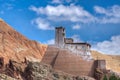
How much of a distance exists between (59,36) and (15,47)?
12.8m

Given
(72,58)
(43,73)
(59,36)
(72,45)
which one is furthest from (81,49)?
(43,73)

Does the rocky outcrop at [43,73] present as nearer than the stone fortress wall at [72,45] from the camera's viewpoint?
Yes

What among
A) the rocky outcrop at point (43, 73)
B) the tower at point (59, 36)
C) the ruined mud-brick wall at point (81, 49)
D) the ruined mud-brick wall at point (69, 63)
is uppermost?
the tower at point (59, 36)

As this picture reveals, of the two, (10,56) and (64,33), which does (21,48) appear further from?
(64,33)

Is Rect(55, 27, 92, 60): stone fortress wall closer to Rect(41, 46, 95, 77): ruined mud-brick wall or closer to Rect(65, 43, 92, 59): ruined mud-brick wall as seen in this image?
Rect(65, 43, 92, 59): ruined mud-brick wall

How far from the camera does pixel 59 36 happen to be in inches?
4466

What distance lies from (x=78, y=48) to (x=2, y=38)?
2035 cm

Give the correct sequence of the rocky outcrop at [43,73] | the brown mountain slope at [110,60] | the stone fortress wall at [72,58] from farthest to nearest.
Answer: the brown mountain slope at [110,60] < the stone fortress wall at [72,58] < the rocky outcrop at [43,73]

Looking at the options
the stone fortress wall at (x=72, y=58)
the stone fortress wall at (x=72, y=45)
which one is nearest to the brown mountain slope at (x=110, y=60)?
the stone fortress wall at (x=72, y=58)

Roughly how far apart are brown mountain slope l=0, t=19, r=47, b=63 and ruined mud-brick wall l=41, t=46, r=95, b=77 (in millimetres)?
5603

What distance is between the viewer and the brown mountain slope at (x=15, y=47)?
11544 cm

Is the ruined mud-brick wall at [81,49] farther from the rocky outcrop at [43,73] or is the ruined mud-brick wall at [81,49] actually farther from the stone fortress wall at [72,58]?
the rocky outcrop at [43,73]

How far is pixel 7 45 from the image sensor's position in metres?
117

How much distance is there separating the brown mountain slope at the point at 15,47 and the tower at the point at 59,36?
8.32 meters
